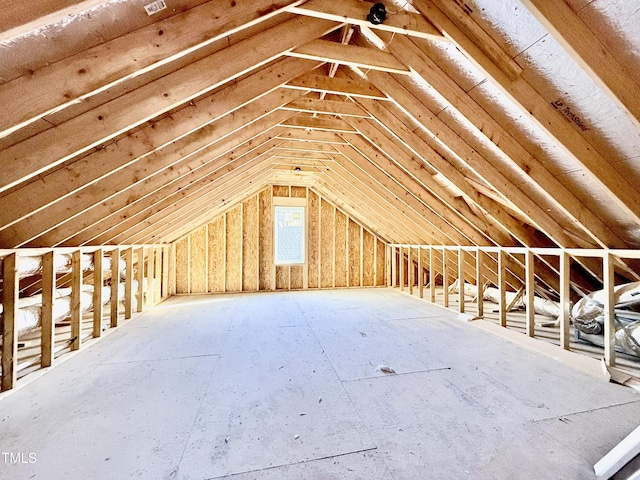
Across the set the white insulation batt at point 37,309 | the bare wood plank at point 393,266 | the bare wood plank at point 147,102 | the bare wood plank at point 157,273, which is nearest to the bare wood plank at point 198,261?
the bare wood plank at point 157,273

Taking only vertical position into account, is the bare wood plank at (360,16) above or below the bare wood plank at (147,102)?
above

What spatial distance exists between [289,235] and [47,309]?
510 centimetres

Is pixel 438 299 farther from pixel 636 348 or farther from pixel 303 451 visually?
pixel 303 451

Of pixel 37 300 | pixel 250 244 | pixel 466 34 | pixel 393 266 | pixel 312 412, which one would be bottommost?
pixel 312 412

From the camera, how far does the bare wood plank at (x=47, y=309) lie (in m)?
2.56

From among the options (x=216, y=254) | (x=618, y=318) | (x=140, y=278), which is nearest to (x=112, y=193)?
(x=140, y=278)

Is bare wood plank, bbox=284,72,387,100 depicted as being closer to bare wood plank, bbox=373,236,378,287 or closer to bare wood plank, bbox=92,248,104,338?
bare wood plank, bbox=92,248,104,338

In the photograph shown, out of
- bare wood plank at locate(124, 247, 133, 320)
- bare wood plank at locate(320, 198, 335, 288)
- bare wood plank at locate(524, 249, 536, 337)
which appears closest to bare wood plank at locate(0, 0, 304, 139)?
bare wood plank at locate(124, 247, 133, 320)

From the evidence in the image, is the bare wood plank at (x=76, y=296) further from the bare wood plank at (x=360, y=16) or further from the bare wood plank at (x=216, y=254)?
the bare wood plank at (x=216, y=254)

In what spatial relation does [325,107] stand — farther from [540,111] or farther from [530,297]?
[530,297]

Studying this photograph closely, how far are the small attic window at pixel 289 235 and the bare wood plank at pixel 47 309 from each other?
188 inches

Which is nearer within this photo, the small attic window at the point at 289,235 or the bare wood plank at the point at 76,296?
the bare wood plank at the point at 76,296

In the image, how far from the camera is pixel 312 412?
185cm

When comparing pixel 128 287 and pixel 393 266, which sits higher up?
pixel 393 266
